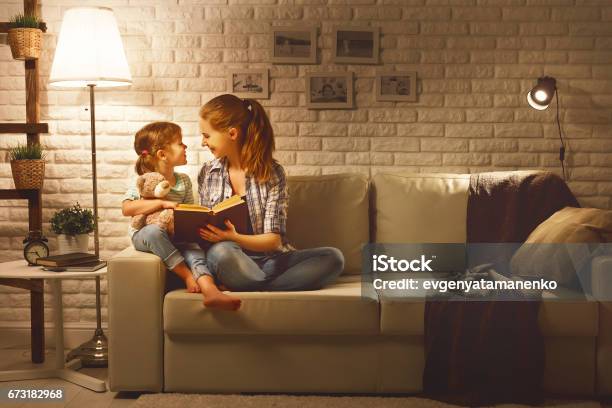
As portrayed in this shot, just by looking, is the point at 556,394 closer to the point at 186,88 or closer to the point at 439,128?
the point at 439,128

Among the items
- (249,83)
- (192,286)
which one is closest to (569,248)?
(192,286)

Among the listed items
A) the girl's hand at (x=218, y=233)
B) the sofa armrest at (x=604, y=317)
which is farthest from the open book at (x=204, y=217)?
the sofa armrest at (x=604, y=317)

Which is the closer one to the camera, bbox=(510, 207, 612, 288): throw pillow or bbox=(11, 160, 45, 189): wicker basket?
bbox=(510, 207, 612, 288): throw pillow

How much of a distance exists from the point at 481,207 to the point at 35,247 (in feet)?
6.45

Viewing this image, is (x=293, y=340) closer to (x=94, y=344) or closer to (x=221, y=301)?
(x=221, y=301)

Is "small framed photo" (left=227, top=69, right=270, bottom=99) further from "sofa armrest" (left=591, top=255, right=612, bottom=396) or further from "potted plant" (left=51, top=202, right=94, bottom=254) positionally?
"sofa armrest" (left=591, top=255, right=612, bottom=396)

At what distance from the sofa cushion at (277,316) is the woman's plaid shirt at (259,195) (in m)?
0.34

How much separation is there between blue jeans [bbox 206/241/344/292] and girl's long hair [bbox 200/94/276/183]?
13.5 inches

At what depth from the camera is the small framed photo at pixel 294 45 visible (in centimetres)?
350

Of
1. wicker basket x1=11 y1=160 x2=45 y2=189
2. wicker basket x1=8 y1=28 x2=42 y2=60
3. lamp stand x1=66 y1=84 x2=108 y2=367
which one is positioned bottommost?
lamp stand x1=66 y1=84 x2=108 y2=367

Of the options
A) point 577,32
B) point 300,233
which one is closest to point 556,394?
point 300,233

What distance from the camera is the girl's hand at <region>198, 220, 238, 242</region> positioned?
2701 millimetres

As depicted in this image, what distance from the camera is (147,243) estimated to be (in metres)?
2.71

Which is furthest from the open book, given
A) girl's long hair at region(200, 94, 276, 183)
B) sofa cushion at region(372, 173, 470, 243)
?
sofa cushion at region(372, 173, 470, 243)
